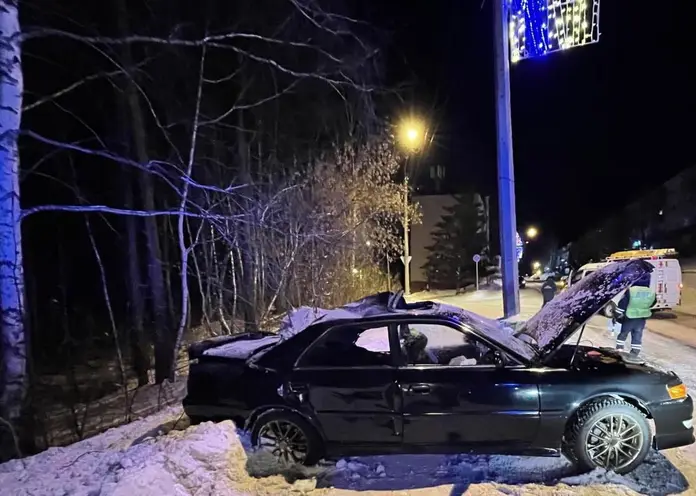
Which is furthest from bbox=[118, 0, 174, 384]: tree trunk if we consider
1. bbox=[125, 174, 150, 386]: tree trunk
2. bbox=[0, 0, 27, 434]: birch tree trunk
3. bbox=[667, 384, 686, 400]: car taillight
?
bbox=[667, 384, 686, 400]: car taillight

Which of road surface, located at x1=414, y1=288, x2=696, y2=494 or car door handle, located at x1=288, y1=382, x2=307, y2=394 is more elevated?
car door handle, located at x1=288, y1=382, x2=307, y2=394

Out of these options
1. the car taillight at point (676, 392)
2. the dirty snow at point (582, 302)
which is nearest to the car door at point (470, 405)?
the dirty snow at point (582, 302)

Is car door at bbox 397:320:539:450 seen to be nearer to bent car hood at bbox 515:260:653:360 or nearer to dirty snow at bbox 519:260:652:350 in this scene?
bent car hood at bbox 515:260:653:360

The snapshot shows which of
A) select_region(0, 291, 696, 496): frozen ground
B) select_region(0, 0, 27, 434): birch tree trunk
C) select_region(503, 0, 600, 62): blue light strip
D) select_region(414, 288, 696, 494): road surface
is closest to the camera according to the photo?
select_region(0, 291, 696, 496): frozen ground

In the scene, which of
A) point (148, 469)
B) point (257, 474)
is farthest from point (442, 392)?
point (148, 469)

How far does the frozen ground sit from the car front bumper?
Answer: 11.9 inches

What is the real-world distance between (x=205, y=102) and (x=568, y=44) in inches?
340

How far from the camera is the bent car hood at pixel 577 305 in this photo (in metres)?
4.83

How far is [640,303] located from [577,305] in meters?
4.50

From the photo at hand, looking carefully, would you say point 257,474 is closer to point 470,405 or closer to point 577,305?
point 470,405

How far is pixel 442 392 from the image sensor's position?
4.64 meters

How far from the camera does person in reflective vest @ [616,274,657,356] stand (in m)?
8.84

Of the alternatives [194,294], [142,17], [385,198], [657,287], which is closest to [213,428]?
[142,17]

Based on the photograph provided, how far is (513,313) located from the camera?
451 inches
